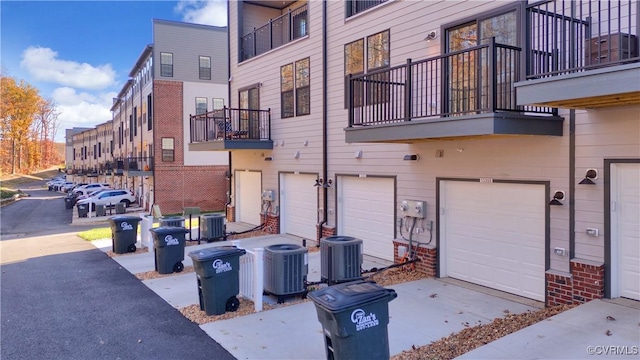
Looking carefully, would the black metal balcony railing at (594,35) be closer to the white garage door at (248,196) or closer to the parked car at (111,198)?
the white garage door at (248,196)

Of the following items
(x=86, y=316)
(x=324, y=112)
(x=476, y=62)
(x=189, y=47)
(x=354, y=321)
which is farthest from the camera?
(x=189, y=47)

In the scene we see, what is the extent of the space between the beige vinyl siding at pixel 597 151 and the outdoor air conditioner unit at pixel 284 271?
14.0 ft

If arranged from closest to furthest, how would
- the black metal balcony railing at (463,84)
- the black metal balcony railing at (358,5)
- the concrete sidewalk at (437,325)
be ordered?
1. the concrete sidewalk at (437,325)
2. the black metal balcony railing at (463,84)
3. the black metal balcony railing at (358,5)

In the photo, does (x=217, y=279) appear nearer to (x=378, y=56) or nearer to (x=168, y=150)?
(x=378, y=56)

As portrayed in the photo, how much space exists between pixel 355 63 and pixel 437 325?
6.99 m

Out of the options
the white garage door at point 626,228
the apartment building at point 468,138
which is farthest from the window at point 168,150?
the white garage door at point 626,228

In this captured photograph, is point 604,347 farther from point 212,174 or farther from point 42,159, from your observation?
point 42,159

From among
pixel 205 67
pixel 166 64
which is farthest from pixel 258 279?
pixel 205 67

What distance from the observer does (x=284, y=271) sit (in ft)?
24.4

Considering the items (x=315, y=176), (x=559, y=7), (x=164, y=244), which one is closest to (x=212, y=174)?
(x=315, y=176)

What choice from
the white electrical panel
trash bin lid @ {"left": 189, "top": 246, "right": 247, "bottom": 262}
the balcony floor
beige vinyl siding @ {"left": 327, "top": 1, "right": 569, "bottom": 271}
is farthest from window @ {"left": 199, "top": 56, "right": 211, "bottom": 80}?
trash bin lid @ {"left": 189, "top": 246, "right": 247, "bottom": 262}

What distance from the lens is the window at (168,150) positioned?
26.3 meters

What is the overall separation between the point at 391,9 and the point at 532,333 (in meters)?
7.45

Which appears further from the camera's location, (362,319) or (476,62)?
(476,62)
